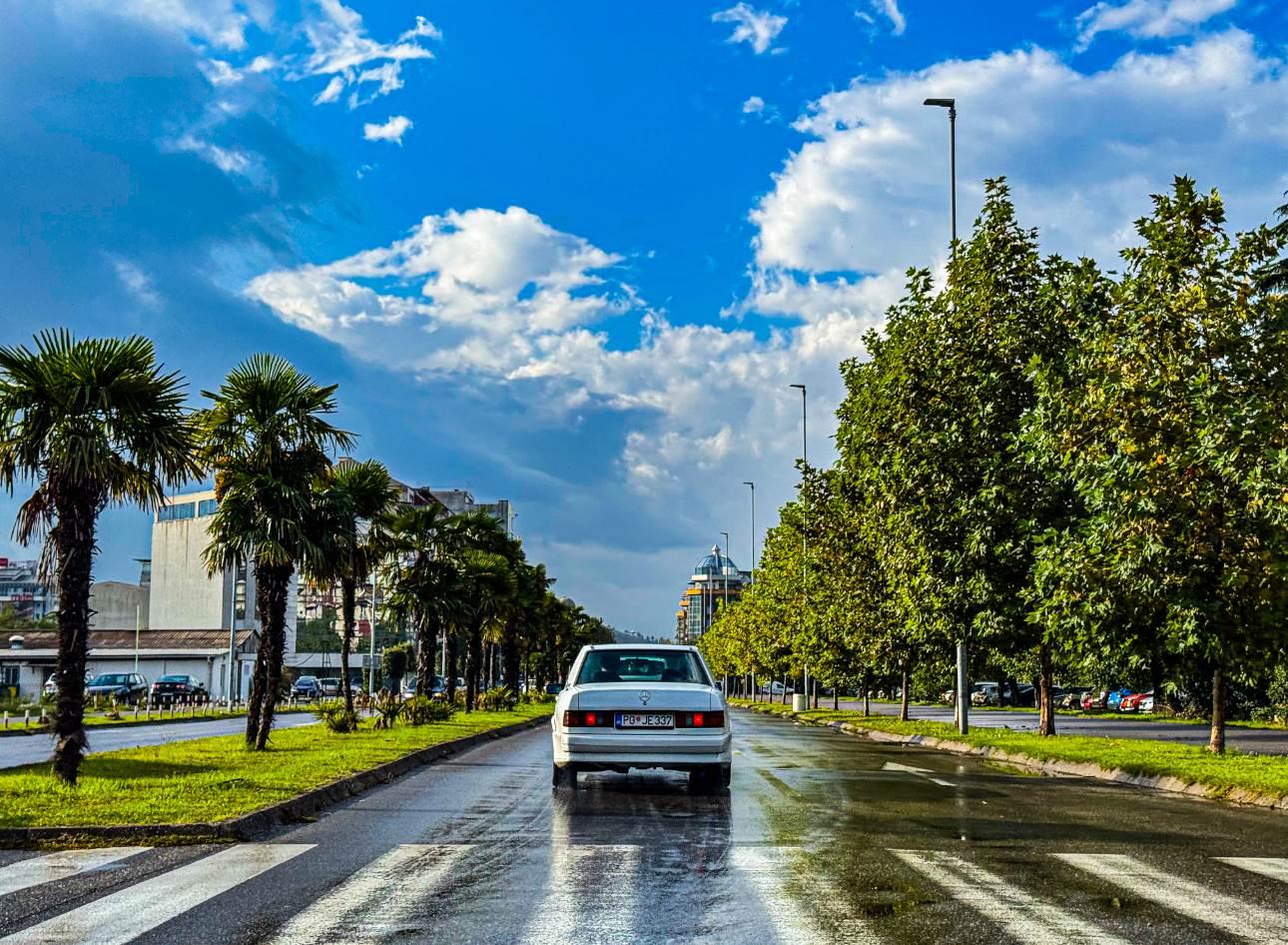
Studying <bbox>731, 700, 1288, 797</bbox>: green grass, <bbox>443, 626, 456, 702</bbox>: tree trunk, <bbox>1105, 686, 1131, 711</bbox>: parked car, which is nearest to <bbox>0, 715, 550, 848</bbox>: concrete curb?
<bbox>731, 700, 1288, 797</bbox>: green grass

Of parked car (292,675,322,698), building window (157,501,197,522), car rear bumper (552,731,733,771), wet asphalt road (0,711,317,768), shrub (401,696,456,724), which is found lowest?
parked car (292,675,322,698)

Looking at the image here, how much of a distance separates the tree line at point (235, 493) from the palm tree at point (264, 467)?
0.02 m

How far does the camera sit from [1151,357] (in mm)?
19438

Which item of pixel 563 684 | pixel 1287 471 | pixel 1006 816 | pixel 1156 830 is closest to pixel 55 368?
pixel 563 684

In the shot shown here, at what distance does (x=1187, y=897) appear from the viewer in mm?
7566

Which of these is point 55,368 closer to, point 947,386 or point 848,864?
point 848,864

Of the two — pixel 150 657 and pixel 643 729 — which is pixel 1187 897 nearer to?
pixel 643 729

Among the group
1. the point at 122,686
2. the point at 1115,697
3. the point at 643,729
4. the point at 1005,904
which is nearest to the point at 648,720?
the point at 643,729

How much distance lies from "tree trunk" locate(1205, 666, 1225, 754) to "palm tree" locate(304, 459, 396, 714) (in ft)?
49.4

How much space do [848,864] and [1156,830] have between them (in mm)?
3870

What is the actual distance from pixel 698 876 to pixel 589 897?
1019 mm

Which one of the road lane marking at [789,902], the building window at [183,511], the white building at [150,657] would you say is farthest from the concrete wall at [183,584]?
the road lane marking at [789,902]

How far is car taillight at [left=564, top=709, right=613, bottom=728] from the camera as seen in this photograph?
43.4ft

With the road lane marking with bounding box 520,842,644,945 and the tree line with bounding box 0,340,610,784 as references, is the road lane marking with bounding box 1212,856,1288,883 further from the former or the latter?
the tree line with bounding box 0,340,610,784
